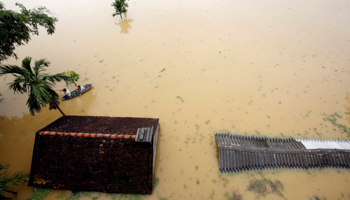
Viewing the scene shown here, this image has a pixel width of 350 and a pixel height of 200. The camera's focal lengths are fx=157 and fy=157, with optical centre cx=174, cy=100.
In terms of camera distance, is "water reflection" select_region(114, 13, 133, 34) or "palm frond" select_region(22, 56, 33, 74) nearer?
"palm frond" select_region(22, 56, 33, 74)

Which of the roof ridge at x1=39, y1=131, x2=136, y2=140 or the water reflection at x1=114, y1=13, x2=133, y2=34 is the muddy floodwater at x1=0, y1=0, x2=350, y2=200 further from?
the roof ridge at x1=39, y1=131, x2=136, y2=140

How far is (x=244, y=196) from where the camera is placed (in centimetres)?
589

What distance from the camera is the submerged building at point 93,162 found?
5.47 meters

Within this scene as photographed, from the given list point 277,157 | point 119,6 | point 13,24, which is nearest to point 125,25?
point 119,6

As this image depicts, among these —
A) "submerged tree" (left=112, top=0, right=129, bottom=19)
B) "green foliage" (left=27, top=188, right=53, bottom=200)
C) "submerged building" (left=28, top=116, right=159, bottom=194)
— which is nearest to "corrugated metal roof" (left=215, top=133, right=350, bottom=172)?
"submerged building" (left=28, top=116, right=159, bottom=194)

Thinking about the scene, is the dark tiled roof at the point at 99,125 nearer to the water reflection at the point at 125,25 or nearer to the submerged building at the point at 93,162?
the submerged building at the point at 93,162

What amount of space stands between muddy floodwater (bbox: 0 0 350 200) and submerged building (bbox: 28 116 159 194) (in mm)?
724

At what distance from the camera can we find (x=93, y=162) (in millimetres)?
5488

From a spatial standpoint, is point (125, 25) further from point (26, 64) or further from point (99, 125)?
point (99, 125)

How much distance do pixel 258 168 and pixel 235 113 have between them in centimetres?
292

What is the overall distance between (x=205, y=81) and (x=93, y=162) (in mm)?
7415

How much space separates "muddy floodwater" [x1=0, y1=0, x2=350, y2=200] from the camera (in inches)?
254

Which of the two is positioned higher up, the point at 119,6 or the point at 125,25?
the point at 119,6

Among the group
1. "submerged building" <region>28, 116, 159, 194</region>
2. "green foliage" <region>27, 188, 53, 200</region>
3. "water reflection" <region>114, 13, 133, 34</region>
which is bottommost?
"green foliage" <region>27, 188, 53, 200</region>
